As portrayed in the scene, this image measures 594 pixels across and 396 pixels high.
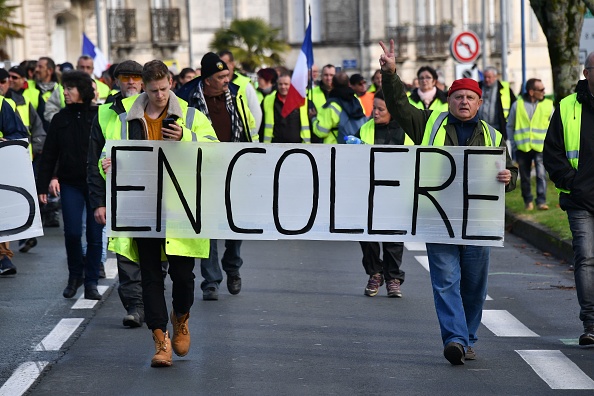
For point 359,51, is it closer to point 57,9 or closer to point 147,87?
point 57,9

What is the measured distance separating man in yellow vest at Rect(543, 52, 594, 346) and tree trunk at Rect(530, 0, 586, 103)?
1019 cm

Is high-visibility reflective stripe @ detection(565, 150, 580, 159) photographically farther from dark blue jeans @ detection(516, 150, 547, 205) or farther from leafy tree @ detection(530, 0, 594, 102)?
leafy tree @ detection(530, 0, 594, 102)

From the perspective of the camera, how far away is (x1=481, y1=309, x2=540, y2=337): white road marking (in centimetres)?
1005

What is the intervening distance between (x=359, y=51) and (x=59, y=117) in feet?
167

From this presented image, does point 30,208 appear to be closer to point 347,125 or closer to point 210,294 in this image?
point 210,294

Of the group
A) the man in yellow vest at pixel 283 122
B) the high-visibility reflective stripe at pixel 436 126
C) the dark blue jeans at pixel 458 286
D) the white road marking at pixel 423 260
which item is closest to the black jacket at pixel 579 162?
the dark blue jeans at pixel 458 286

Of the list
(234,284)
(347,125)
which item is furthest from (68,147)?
(347,125)

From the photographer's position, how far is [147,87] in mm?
8906

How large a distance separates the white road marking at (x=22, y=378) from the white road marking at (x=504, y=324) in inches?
123

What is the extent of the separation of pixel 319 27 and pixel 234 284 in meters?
51.0

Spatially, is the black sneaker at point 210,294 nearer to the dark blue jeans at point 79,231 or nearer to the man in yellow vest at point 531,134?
the dark blue jeans at point 79,231

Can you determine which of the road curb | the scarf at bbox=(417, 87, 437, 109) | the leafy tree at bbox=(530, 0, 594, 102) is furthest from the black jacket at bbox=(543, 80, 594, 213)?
the leafy tree at bbox=(530, 0, 594, 102)

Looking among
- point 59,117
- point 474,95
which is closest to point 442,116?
point 474,95

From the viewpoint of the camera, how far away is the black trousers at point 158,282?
8.82m
